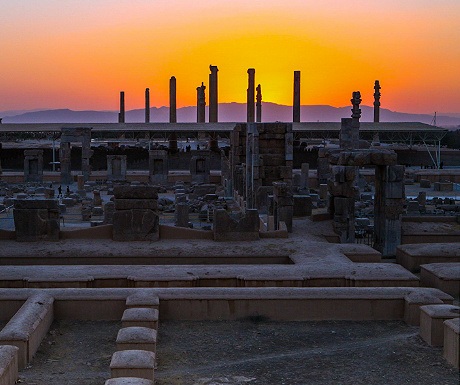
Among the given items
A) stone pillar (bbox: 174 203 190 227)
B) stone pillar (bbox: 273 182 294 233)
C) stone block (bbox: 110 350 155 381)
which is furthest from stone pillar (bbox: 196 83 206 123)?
stone block (bbox: 110 350 155 381)

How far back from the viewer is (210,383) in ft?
25.8

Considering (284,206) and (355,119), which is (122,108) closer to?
(355,119)

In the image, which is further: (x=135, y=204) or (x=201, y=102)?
(x=201, y=102)

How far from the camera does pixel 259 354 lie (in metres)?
8.98

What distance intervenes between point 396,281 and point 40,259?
7.68 meters

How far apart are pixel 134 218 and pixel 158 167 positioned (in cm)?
2328

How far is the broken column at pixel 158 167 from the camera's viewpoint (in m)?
39.3

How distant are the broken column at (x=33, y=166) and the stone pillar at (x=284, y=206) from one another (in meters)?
24.2

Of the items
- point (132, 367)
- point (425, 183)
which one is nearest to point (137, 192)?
point (132, 367)

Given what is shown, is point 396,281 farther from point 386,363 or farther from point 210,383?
point 210,383

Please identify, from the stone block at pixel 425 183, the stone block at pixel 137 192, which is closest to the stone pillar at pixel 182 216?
the stone block at pixel 137 192

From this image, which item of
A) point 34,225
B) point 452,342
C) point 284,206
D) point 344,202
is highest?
point 344,202

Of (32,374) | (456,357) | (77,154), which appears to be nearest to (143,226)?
(32,374)

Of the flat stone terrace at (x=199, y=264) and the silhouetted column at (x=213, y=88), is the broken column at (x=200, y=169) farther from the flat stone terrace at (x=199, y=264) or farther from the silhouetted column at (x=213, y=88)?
the silhouetted column at (x=213, y=88)
